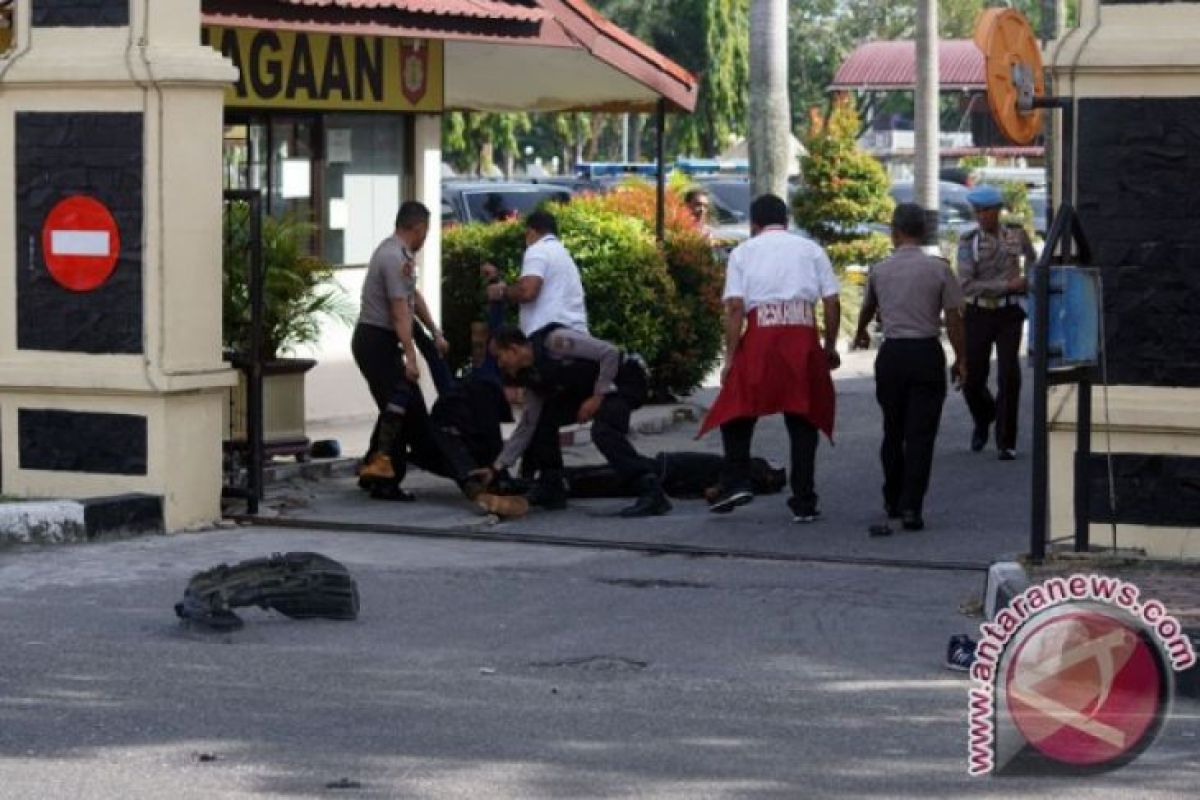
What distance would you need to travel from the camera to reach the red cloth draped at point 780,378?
43.5ft

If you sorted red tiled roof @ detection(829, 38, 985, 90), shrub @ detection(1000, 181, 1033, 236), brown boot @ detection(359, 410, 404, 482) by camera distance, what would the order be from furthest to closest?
1. red tiled roof @ detection(829, 38, 985, 90)
2. shrub @ detection(1000, 181, 1033, 236)
3. brown boot @ detection(359, 410, 404, 482)

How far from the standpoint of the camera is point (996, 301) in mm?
16406

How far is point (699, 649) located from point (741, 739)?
1.70m

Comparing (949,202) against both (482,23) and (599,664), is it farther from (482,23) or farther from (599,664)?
(599,664)

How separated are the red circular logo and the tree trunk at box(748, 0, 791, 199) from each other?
53.5 feet

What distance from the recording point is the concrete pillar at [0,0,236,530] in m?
12.8

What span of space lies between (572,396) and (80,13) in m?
3.40

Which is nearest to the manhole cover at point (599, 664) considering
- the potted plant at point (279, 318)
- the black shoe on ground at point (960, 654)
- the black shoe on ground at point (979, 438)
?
the black shoe on ground at point (960, 654)

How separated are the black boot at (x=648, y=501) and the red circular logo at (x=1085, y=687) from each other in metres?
4.74

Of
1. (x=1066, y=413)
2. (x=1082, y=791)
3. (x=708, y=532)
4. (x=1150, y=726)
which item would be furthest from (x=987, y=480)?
(x=1082, y=791)

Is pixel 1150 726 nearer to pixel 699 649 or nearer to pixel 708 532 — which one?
pixel 699 649

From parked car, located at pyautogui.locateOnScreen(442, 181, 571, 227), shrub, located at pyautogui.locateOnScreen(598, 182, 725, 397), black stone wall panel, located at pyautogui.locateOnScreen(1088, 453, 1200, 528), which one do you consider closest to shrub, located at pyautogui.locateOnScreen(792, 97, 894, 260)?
parked car, located at pyautogui.locateOnScreen(442, 181, 571, 227)

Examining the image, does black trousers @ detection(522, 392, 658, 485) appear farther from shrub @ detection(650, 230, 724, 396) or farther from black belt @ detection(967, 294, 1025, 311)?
shrub @ detection(650, 230, 724, 396)

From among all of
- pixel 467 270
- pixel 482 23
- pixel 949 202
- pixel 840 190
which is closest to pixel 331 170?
pixel 482 23
